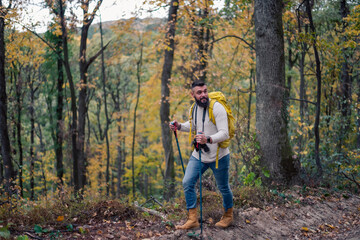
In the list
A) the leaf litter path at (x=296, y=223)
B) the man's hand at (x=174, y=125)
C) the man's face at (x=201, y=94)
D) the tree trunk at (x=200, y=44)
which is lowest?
the leaf litter path at (x=296, y=223)

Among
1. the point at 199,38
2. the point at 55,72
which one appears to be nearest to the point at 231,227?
the point at 199,38

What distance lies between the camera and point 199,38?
13289 millimetres

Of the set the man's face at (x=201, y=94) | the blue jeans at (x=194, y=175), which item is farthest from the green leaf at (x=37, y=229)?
the man's face at (x=201, y=94)

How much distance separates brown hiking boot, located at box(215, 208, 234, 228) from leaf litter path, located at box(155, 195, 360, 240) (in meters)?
0.08

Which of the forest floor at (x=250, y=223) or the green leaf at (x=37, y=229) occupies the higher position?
the green leaf at (x=37, y=229)

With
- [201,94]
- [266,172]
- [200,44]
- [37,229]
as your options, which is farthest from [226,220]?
[200,44]

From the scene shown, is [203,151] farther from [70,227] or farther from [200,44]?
[200,44]

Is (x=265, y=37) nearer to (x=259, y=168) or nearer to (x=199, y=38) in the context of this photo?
(x=259, y=168)

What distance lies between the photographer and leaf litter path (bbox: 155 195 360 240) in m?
4.93

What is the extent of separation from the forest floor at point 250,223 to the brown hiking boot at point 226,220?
0.28 ft

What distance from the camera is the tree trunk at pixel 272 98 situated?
7219 mm

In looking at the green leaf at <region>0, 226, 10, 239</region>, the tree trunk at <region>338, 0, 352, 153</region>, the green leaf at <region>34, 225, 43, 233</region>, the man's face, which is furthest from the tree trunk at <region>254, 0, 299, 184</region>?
the green leaf at <region>0, 226, 10, 239</region>

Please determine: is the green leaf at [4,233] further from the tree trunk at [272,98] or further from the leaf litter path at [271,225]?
the tree trunk at [272,98]

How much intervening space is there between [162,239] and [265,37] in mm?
5166
